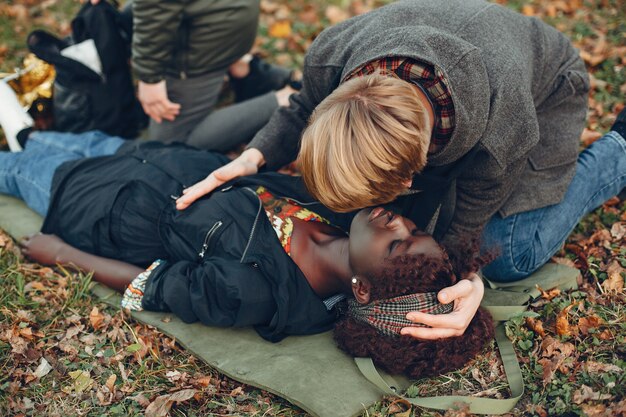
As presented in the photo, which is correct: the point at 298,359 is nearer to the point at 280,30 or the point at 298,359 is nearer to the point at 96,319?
the point at 96,319

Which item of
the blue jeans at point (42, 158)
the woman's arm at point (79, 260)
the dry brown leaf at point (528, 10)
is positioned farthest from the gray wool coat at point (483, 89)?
the dry brown leaf at point (528, 10)

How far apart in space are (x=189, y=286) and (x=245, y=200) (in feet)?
1.91

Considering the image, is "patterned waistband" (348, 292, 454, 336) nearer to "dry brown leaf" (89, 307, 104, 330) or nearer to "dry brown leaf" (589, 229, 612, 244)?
"dry brown leaf" (589, 229, 612, 244)

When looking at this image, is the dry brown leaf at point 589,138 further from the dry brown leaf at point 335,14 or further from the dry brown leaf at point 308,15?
the dry brown leaf at point 308,15

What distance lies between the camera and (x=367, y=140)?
99.8 inches

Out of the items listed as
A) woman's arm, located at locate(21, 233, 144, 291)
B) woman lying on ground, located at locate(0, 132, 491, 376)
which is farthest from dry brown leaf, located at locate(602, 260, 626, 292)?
woman's arm, located at locate(21, 233, 144, 291)

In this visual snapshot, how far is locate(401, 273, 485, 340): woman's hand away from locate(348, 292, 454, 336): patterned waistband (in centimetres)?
4

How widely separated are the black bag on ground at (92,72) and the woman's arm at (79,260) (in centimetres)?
127

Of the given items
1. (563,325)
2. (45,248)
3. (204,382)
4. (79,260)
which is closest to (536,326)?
(563,325)

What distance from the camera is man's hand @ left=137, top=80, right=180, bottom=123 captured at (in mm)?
4477

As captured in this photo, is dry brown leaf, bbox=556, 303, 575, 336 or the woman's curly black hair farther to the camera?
dry brown leaf, bbox=556, 303, 575, 336

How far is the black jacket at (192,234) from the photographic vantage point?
10.4ft

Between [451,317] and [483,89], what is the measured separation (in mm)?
1109

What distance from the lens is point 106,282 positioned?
144 inches
